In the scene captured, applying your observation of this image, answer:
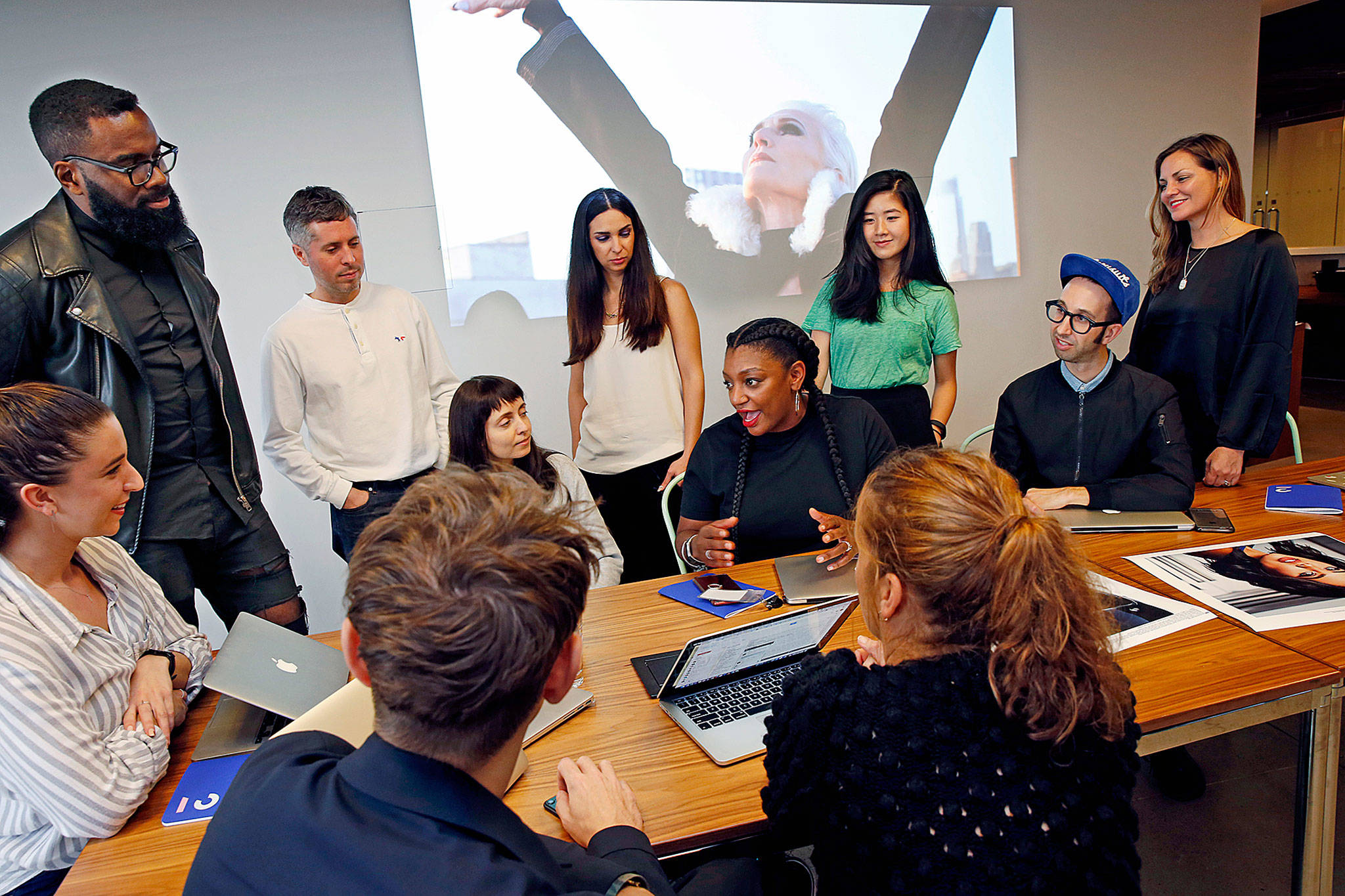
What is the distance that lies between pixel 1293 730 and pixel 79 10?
15.7 ft

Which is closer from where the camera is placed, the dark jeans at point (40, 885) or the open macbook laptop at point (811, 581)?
the dark jeans at point (40, 885)

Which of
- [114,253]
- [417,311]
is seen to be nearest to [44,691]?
[114,253]

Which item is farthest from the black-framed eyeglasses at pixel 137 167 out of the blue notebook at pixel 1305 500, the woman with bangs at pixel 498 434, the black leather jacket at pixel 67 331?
the blue notebook at pixel 1305 500

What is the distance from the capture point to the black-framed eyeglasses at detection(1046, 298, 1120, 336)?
237 centimetres

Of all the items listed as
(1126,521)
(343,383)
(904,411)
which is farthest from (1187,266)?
(343,383)

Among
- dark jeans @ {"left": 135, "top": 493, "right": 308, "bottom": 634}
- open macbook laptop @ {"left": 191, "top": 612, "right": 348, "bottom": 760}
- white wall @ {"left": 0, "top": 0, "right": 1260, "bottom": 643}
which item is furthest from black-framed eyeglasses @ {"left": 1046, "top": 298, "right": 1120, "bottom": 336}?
dark jeans @ {"left": 135, "top": 493, "right": 308, "bottom": 634}

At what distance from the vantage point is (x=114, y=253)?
77.8 inches

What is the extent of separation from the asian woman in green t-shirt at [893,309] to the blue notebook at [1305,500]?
101cm

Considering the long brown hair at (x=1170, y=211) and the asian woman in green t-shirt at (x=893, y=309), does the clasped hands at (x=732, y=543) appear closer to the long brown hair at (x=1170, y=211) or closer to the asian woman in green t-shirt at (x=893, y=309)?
the asian woman in green t-shirt at (x=893, y=309)

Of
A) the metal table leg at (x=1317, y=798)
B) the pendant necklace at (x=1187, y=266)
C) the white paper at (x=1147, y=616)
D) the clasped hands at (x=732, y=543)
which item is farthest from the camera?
the pendant necklace at (x=1187, y=266)

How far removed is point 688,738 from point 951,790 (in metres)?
0.50

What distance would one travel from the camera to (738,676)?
4.92 ft

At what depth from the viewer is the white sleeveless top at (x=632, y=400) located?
9.32ft

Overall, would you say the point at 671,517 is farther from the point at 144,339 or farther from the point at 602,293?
the point at 144,339
